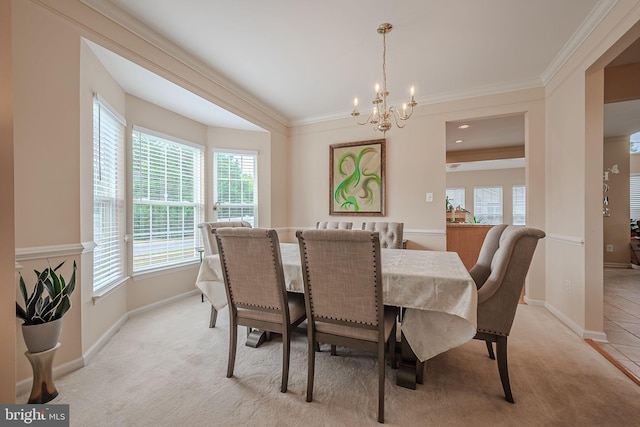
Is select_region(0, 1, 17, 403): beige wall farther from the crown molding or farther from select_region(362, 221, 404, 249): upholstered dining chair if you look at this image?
the crown molding

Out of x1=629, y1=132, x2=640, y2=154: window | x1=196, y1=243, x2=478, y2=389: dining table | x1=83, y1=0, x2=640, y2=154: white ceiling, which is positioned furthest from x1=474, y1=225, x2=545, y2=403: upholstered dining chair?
x1=629, y1=132, x2=640, y2=154: window

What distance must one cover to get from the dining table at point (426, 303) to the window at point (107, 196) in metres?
1.75

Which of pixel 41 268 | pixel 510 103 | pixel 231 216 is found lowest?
pixel 41 268

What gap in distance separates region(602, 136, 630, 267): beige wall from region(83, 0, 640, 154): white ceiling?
392cm

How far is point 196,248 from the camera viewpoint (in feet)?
11.4

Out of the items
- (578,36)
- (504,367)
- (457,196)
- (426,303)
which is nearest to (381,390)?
(426,303)

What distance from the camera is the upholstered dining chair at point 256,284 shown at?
1535 millimetres

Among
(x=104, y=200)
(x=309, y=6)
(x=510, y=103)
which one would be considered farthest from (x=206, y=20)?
(x=510, y=103)

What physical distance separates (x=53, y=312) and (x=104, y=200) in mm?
1137

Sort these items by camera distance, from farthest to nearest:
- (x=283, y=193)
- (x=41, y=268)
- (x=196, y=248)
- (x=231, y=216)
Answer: (x=283, y=193) < (x=231, y=216) < (x=196, y=248) < (x=41, y=268)

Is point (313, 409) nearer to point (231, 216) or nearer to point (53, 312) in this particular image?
point (53, 312)

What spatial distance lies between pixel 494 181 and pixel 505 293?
847 centimetres

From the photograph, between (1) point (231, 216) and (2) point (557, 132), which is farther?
(1) point (231, 216)

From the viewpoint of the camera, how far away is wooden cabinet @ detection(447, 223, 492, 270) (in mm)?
4172
